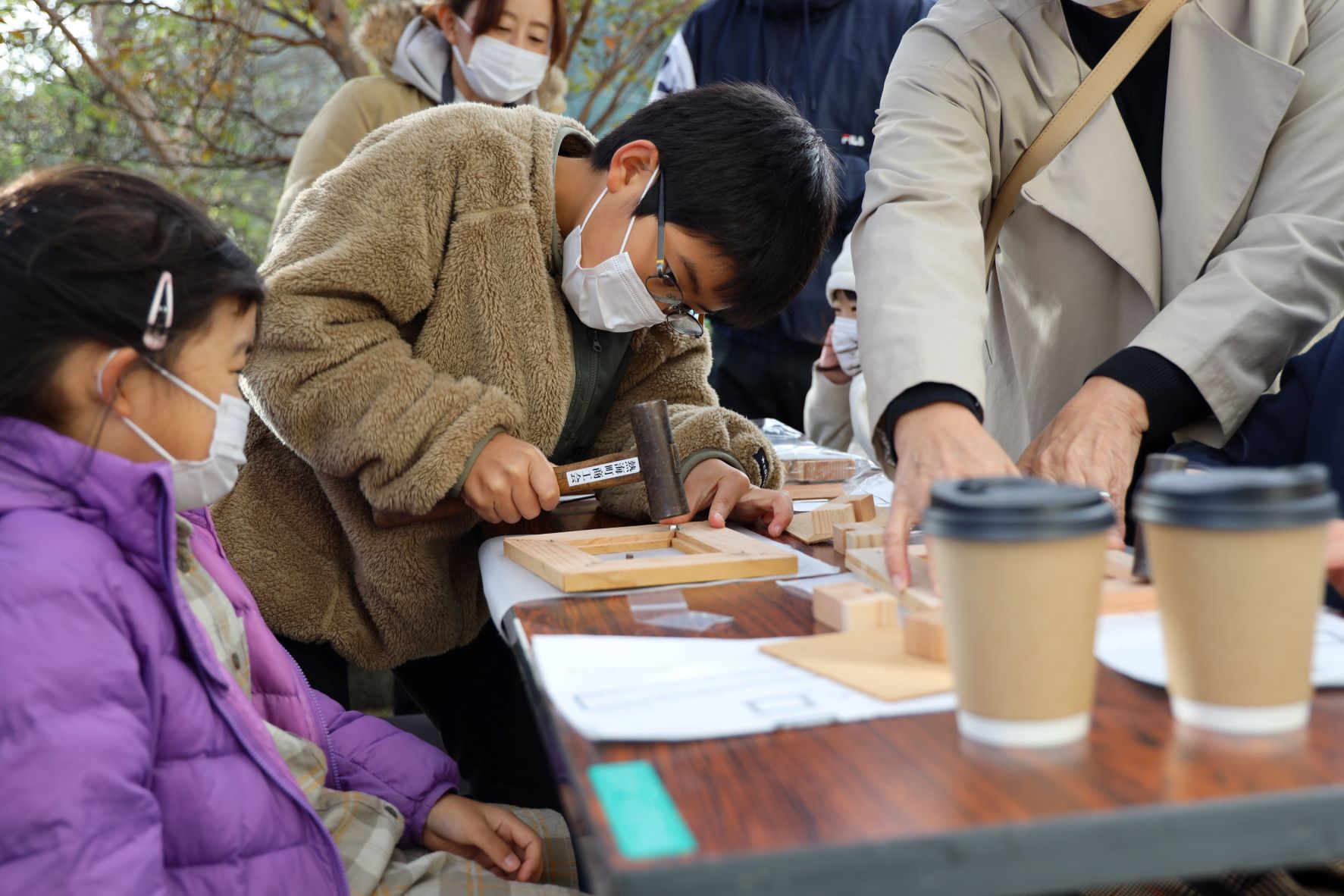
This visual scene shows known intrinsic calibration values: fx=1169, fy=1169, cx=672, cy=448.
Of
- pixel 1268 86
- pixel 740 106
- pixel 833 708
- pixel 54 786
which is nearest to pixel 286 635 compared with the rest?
pixel 54 786

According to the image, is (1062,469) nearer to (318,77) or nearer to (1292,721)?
(1292,721)

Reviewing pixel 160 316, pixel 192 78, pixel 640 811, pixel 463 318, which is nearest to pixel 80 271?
pixel 160 316

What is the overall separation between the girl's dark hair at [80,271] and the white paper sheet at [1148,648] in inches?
46.4

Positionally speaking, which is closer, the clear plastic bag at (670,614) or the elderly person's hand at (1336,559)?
the elderly person's hand at (1336,559)

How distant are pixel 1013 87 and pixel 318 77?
7561 mm

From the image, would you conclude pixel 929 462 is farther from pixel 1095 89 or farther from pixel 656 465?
pixel 1095 89

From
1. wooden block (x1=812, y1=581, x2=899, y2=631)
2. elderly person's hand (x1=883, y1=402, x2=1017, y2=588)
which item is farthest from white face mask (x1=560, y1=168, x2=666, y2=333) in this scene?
wooden block (x1=812, y1=581, x2=899, y2=631)

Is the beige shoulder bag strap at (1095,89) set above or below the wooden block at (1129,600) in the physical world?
above

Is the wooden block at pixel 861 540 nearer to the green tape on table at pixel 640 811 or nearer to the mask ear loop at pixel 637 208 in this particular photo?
the mask ear loop at pixel 637 208

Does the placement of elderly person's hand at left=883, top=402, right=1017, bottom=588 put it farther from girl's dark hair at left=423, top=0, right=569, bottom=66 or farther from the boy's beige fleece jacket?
girl's dark hair at left=423, top=0, right=569, bottom=66

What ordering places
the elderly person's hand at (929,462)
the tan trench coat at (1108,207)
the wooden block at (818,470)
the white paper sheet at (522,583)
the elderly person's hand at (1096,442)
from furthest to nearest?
the wooden block at (818,470)
the tan trench coat at (1108,207)
the elderly person's hand at (1096,442)
the white paper sheet at (522,583)
the elderly person's hand at (929,462)

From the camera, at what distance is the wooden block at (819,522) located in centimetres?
201

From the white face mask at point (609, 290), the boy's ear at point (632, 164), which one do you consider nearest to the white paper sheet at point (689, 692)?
the white face mask at point (609, 290)

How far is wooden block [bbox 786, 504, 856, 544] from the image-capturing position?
2006 millimetres
